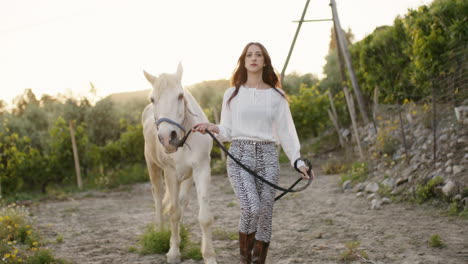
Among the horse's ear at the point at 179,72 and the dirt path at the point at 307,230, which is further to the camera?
the dirt path at the point at 307,230

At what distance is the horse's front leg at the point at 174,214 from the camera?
4125mm

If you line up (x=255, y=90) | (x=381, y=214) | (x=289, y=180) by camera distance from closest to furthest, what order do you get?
(x=255, y=90)
(x=381, y=214)
(x=289, y=180)

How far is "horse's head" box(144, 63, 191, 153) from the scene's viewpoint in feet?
10.5

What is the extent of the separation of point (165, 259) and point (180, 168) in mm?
1078

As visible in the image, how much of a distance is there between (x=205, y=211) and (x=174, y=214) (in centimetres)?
66

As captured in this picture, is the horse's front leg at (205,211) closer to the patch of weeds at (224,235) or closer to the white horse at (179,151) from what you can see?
the white horse at (179,151)

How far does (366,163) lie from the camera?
8.55 metres

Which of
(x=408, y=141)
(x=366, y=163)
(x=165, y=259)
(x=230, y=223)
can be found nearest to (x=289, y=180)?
(x=366, y=163)

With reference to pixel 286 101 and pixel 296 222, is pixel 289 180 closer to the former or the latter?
pixel 296 222

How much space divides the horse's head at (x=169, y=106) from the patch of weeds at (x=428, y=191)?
3.88m

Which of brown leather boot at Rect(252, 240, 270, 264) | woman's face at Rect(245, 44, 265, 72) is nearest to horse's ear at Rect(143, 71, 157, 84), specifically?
woman's face at Rect(245, 44, 265, 72)

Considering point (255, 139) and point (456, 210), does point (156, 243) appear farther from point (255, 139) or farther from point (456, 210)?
point (456, 210)

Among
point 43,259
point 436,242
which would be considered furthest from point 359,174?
point 43,259

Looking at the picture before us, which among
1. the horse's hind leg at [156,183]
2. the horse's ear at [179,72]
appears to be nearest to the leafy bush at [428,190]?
the horse's hind leg at [156,183]
